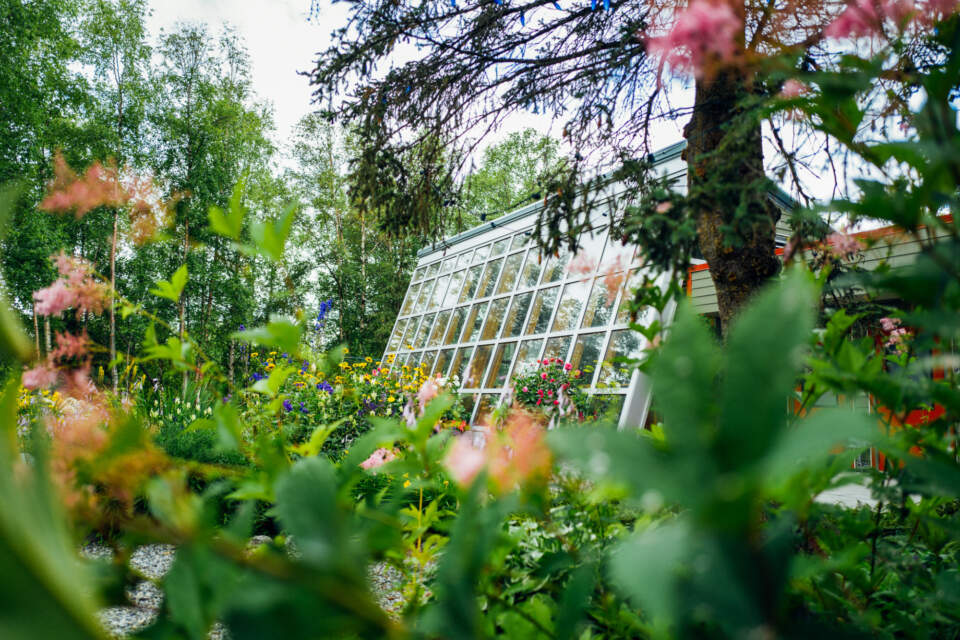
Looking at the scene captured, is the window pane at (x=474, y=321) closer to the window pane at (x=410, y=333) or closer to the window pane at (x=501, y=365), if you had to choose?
the window pane at (x=501, y=365)

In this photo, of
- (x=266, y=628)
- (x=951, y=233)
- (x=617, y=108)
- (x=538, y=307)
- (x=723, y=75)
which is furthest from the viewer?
(x=538, y=307)

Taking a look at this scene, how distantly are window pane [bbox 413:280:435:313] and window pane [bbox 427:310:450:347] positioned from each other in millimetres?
733

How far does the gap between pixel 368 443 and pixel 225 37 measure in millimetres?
17157

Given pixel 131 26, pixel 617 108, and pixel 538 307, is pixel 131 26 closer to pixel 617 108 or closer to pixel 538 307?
pixel 538 307

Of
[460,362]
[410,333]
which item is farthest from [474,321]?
[410,333]

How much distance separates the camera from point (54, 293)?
0.79 metres

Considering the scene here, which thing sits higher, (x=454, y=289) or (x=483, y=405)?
(x=454, y=289)

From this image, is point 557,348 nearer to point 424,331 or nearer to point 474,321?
point 474,321

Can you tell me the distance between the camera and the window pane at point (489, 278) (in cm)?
763

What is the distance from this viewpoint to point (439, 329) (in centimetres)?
842

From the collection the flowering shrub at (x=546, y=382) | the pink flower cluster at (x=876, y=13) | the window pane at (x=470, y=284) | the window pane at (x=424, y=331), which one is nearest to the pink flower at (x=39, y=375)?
the pink flower cluster at (x=876, y=13)

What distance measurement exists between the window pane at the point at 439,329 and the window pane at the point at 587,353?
10.3 feet

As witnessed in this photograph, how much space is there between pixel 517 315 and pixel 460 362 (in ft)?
4.21

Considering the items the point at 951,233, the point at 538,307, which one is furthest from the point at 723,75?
the point at 538,307
